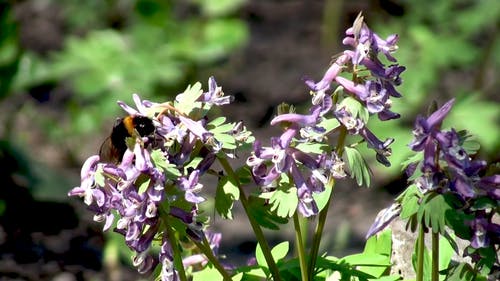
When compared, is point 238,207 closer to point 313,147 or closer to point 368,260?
point 368,260

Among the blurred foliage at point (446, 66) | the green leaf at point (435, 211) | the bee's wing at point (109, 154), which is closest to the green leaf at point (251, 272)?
the bee's wing at point (109, 154)

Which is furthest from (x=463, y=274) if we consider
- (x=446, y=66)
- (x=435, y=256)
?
(x=446, y=66)

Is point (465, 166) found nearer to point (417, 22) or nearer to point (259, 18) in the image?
point (417, 22)

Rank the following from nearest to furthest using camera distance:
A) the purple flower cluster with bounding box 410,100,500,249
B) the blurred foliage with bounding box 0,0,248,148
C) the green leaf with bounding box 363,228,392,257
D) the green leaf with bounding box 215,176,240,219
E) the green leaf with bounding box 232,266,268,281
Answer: the purple flower cluster with bounding box 410,100,500,249 → the green leaf with bounding box 215,176,240,219 → the green leaf with bounding box 232,266,268,281 → the green leaf with bounding box 363,228,392,257 → the blurred foliage with bounding box 0,0,248,148

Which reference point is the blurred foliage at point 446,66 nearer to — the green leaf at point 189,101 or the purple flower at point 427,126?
the green leaf at point 189,101

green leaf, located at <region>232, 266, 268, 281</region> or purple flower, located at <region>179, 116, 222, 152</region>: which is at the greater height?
purple flower, located at <region>179, 116, 222, 152</region>

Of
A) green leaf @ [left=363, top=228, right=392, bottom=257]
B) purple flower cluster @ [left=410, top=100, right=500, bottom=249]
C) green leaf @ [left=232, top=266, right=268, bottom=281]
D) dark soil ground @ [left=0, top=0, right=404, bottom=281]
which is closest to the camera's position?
purple flower cluster @ [left=410, top=100, right=500, bottom=249]

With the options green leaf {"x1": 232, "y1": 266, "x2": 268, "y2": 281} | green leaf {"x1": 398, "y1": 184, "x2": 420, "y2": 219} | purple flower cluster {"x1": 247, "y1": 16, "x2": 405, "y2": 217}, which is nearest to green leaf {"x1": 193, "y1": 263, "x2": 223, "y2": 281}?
green leaf {"x1": 232, "y1": 266, "x2": 268, "y2": 281}

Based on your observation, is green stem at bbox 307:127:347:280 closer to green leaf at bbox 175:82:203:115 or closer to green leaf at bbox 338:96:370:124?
green leaf at bbox 338:96:370:124
